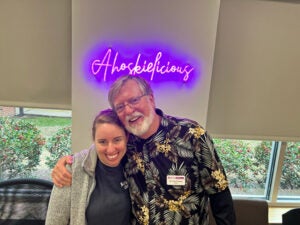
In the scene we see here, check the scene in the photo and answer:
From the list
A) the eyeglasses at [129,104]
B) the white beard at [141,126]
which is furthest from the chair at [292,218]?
the eyeglasses at [129,104]

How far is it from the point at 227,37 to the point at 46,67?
152 centimetres

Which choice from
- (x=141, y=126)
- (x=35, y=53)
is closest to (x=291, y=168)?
(x=141, y=126)

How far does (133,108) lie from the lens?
1404 millimetres

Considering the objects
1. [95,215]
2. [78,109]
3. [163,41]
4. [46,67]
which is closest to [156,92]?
[163,41]

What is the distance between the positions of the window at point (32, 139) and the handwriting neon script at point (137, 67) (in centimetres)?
65

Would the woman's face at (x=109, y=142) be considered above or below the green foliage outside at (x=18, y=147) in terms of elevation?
above

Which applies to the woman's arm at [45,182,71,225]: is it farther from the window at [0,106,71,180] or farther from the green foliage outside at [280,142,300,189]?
the green foliage outside at [280,142,300,189]

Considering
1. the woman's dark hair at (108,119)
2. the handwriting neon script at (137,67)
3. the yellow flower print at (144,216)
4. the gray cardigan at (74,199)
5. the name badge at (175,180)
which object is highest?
the handwriting neon script at (137,67)

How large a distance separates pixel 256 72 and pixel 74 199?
1.81 m

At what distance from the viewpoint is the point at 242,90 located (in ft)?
7.84

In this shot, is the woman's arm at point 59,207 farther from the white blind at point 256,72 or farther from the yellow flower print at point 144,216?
the white blind at point 256,72

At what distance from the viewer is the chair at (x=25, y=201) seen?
1441 mm

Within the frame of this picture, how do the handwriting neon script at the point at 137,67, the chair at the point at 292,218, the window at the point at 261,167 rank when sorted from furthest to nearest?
the window at the point at 261,167
the handwriting neon script at the point at 137,67
the chair at the point at 292,218

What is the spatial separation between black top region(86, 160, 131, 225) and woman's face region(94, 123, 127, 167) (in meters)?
0.06
